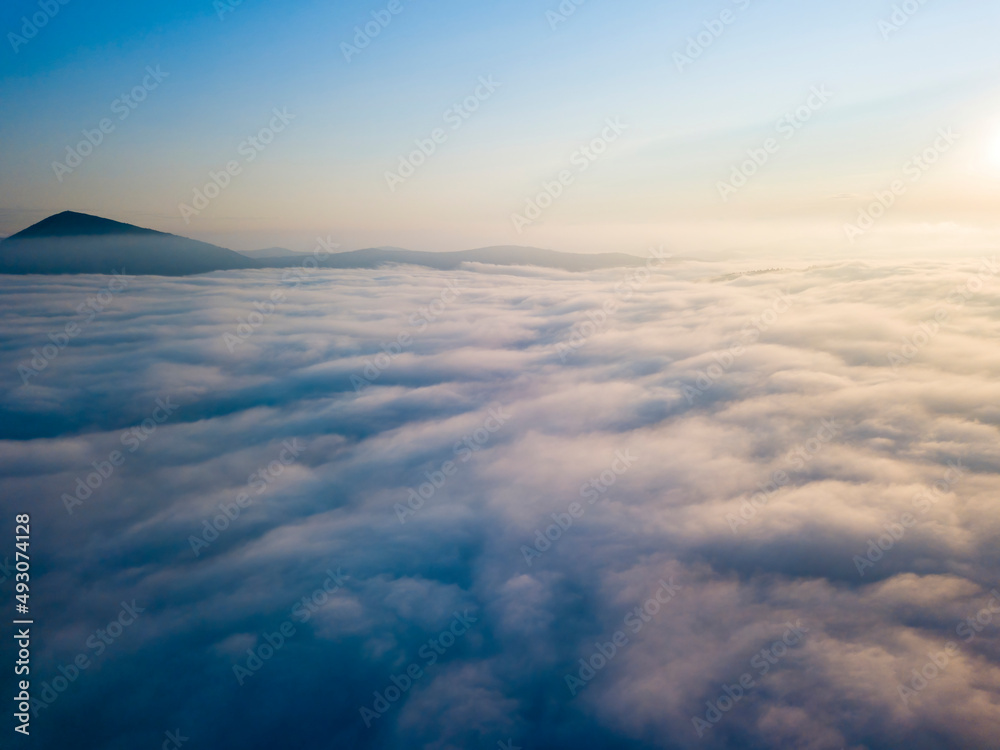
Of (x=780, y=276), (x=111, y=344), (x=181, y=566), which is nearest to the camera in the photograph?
(x=181, y=566)

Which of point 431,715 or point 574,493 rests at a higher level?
point 574,493

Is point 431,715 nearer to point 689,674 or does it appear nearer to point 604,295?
point 689,674

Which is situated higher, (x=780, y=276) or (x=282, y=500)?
(x=780, y=276)

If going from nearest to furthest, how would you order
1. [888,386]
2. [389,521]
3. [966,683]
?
[966,683]
[389,521]
[888,386]

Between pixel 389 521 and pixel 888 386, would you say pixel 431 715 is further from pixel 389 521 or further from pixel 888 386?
pixel 888 386

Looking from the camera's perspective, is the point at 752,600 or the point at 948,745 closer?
the point at 948,745

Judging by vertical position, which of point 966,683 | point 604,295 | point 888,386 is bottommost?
point 966,683

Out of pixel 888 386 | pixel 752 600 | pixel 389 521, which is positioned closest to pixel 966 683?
pixel 752 600

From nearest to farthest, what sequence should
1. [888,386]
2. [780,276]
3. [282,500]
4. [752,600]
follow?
[752,600] < [282,500] < [888,386] < [780,276]

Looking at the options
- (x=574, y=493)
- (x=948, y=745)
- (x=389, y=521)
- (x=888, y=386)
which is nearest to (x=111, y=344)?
(x=389, y=521)
